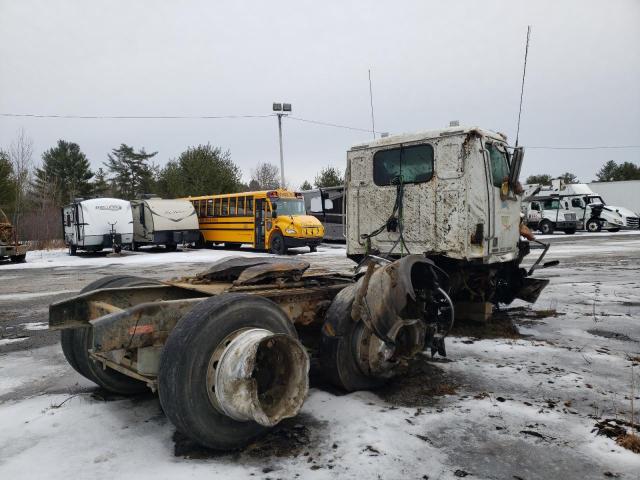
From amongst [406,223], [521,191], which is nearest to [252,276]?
[406,223]

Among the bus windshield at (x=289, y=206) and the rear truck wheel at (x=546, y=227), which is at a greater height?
the bus windshield at (x=289, y=206)

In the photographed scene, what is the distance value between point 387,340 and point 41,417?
256cm

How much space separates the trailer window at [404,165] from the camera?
19.4 feet

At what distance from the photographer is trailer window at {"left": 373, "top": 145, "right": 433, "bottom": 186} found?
5.90 meters

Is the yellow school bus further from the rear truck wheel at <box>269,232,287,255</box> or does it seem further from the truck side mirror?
the truck side mirror

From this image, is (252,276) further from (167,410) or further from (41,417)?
(41,417)

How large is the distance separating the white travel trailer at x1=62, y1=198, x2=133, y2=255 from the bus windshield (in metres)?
6.89

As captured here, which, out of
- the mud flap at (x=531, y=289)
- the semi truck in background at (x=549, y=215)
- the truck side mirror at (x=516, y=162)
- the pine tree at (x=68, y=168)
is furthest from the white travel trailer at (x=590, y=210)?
the pine tree at (x=68, y=168)

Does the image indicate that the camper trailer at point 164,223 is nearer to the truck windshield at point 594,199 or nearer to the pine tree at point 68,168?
the truck windshield at point 594,199

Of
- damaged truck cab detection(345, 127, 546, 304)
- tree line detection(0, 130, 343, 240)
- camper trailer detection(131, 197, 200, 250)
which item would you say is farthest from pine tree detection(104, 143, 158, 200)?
damaged truck cab detection(345, 127, 546, 304)

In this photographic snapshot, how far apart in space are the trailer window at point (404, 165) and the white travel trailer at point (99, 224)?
59.1ft

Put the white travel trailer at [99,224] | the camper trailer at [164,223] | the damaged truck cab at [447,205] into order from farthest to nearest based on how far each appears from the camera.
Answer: the camper trailer at [164,223], the white travel trailer at [99,224], the damaged truck cab at [447,205]

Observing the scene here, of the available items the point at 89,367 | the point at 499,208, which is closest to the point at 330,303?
the point at 89,367

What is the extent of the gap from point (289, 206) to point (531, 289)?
15.4 metres
